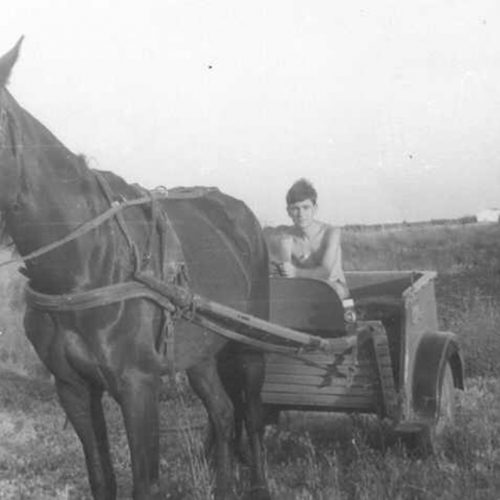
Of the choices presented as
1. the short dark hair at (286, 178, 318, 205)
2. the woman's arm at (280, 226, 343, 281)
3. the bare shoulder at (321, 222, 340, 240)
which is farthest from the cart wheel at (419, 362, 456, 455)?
the short dark hair at (286, 178, 318, 205)

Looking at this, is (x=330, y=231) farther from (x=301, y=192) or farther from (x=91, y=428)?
(x=91, y=428)

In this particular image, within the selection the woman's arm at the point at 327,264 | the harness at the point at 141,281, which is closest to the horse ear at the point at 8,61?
the harness at the point at 141,281

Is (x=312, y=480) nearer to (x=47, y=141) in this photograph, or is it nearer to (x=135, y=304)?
(x=135, y=304)

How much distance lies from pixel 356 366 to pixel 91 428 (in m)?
1.91

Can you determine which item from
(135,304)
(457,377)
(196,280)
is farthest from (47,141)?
(457,377)

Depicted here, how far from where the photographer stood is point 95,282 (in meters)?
3.66

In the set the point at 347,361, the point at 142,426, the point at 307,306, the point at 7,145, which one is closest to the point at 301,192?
the point at 307,306

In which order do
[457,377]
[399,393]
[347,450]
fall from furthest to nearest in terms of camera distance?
1. [457,377]
2. [347,450]
3. [399,393]

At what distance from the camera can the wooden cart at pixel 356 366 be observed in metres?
5.07

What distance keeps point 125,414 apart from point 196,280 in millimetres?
958

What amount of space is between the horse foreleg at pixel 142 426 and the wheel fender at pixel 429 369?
87.4 inches

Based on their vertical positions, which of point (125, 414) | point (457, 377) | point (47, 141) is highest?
point (47, 141)

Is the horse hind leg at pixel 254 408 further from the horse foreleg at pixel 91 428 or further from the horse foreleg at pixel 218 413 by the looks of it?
the horse foreleg at pixel 91 428

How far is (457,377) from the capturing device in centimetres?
628
